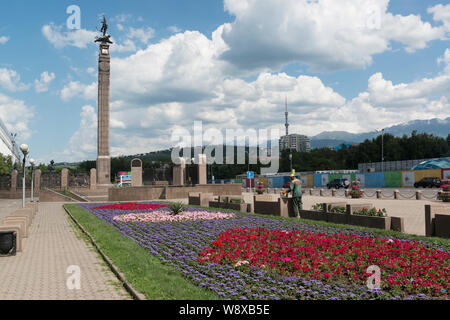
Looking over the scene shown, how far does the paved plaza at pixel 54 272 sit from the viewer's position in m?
6.18

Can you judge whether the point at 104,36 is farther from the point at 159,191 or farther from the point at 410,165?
the point at 410,165

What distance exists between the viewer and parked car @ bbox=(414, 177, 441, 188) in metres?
44.1

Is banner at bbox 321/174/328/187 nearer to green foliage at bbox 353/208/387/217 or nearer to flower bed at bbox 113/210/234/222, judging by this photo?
flower bed at bbox 113/210/234/222

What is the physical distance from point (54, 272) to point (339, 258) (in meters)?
5.88

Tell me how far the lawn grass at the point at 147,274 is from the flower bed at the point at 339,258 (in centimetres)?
127

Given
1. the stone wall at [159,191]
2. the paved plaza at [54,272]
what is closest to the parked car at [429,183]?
the stone wall at [159,191]

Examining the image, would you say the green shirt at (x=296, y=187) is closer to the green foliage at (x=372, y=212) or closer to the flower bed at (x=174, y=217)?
the green foliage at (x=372, y=212)

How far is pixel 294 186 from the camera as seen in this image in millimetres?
15570

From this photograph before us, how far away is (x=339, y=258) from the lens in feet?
26.3

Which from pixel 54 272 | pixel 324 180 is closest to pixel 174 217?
pixel 54 272

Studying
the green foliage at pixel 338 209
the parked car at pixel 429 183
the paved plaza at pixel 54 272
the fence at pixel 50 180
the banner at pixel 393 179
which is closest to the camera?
the paved plaza at pixel 54 272
